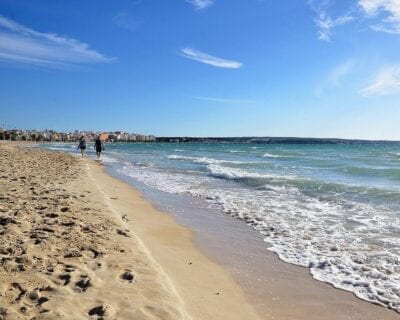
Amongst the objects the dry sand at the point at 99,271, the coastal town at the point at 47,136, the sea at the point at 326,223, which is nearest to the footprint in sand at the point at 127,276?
the dry sand at the point at 99,271

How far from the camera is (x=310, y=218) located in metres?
9.84

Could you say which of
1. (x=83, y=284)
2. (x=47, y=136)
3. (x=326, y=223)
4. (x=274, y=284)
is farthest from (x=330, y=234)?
(x=47, y=136)

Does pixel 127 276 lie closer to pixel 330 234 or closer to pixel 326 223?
pixel 330 234

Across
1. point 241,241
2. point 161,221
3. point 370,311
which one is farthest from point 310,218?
point 370,311

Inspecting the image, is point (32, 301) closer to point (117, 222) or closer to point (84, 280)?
point (84, 280)

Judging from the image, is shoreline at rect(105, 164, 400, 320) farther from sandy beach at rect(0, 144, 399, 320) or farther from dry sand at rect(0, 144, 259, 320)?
dry sand at rect(0, 144, 259, 320)

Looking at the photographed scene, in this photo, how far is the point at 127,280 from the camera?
4.62m

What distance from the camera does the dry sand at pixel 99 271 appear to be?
3.86 metres

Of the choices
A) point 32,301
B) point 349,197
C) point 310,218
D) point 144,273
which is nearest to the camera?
point 32,301

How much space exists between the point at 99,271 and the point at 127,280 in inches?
16.0

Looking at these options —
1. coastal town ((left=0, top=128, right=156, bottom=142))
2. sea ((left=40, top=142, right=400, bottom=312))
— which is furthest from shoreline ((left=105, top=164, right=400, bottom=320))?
coastal town ((left=0, top=128, right=156, bottom=142))

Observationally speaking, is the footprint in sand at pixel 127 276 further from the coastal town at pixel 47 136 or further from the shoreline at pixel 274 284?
the coastal town at pixel 47 136

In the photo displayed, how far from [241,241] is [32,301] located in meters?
4.44

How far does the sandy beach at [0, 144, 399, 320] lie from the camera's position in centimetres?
391
